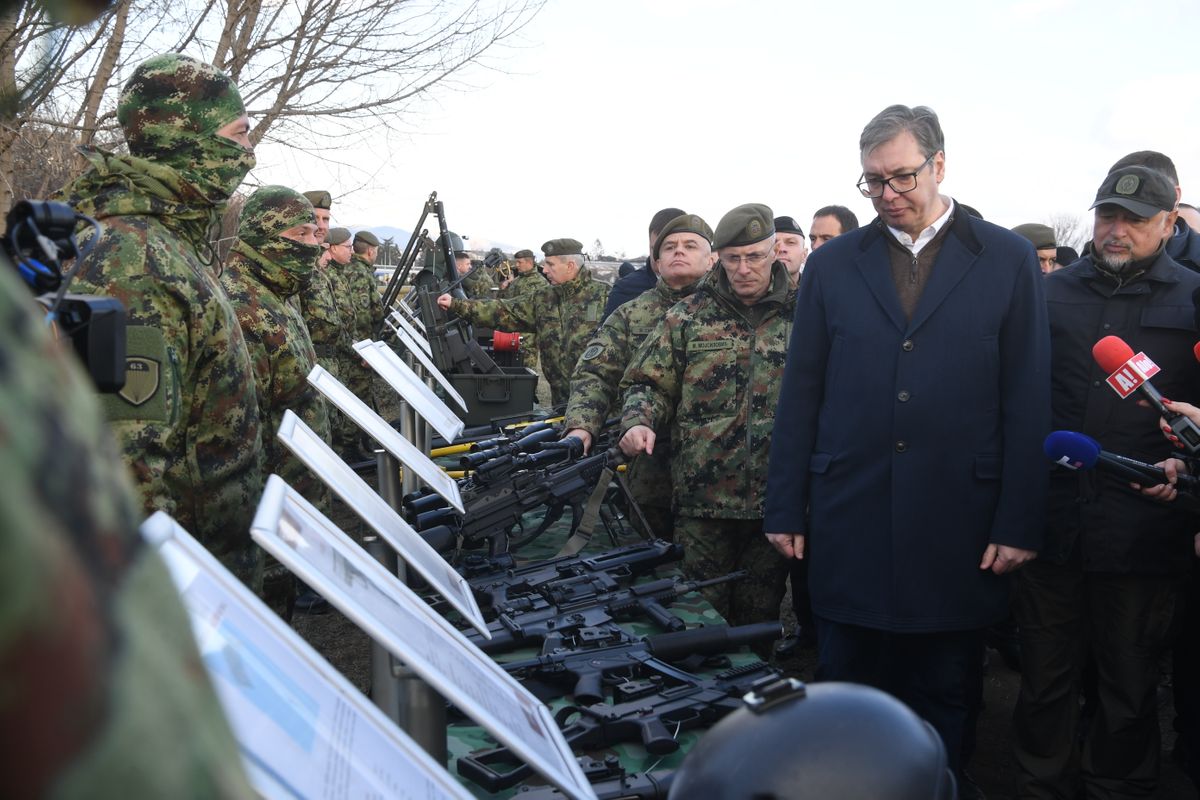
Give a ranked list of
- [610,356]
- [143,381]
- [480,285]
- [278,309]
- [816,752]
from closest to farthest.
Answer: [816,752] < [143,381] < [278,309] < [610,356] < [480,285]

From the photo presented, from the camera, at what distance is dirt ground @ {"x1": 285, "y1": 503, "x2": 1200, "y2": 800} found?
3.85 m

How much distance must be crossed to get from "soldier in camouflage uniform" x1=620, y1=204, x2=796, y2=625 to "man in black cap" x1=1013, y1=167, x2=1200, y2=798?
1091 millimetres

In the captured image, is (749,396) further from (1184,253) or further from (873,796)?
(873,796)

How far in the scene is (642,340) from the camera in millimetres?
4824

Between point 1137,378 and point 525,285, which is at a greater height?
point 1137,378

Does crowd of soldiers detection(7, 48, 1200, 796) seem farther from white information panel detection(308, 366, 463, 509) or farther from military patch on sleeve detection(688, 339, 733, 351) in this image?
white information panel detection(308, 366, 463, 509)

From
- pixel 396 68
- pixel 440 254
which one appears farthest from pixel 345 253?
pixel 396 68

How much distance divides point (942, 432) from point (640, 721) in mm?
1359

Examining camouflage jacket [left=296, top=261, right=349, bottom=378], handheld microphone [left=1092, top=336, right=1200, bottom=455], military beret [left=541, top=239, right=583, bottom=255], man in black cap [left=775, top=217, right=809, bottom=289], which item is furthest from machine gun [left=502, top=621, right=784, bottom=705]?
military beret [left=541, top=239, right=583, bottom=255]

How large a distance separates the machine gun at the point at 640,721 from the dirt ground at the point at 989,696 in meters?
2.07

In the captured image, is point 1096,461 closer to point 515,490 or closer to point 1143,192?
point 1143,192

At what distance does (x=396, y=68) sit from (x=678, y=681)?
7.33 m

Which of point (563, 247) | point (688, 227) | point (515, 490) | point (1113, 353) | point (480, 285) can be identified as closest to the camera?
point (1113, 353)

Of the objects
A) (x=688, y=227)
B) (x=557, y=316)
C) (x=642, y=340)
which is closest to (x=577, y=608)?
(x=642, y=340)
